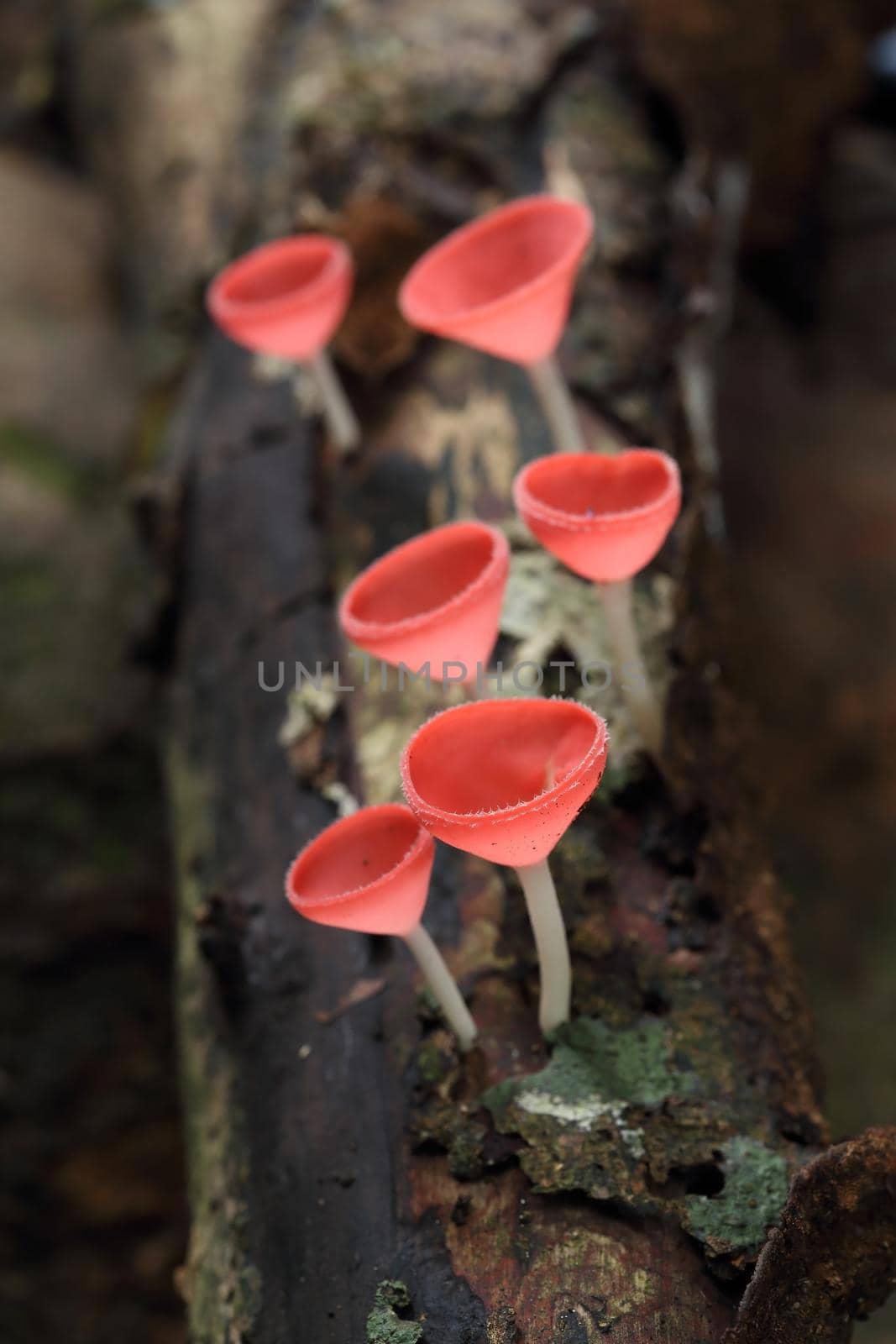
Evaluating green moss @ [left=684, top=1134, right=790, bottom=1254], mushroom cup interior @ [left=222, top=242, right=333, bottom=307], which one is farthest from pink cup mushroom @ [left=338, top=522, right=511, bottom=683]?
mushroom cup interior @ [left=222, top=242, right=333, bottom=307]

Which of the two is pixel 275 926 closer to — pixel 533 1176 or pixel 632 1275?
pixel 533 1176

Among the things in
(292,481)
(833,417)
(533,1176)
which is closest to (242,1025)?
(533,1176)

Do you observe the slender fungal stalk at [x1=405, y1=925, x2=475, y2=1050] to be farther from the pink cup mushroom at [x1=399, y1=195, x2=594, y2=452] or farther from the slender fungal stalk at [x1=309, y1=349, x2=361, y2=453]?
the slender fungal stalk at [x1=309, y1=349, x2=361, y2=453]

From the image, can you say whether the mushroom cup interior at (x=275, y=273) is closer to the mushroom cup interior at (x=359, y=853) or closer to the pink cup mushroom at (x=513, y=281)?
the pink cup mushroom at (x=513, y=281)

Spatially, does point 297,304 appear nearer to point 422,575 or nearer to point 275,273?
point 275,273

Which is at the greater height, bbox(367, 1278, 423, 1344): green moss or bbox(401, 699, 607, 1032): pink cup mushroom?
bbox(401, 699, 607, 1032): pink cup mushroom

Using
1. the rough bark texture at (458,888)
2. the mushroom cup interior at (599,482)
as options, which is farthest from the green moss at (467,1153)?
the mushroom cup interior at (599,482)
